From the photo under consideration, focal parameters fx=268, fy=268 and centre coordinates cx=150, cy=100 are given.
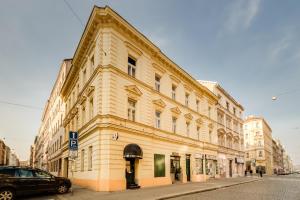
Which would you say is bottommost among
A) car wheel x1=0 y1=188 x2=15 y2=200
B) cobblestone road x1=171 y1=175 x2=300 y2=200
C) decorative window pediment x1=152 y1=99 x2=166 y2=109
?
cobblestone road x1=171 y1=175 x2=300 y2=200

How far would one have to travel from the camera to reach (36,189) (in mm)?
14492

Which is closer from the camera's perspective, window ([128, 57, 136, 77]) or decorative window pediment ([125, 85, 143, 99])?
decorative window pediment ([125, 85, 143, 99])

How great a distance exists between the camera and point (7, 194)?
42.7 ft

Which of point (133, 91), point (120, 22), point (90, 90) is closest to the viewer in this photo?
point (120, 22)

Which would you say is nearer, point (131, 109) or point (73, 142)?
point (73, 142)

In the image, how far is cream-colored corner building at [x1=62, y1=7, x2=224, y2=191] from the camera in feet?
59.0

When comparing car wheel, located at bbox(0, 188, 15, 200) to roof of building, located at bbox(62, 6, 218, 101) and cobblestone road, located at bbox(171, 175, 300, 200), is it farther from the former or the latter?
roof of building, located at bbox(62, 6, 218, 101)

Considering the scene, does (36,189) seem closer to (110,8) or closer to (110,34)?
(110,34)

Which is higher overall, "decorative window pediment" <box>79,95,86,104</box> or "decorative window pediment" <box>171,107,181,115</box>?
"decorative window pediment" <box>79,95,86,104</box>

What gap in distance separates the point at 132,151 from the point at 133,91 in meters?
4.60

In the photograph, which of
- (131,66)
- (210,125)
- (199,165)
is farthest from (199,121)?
(131,66)

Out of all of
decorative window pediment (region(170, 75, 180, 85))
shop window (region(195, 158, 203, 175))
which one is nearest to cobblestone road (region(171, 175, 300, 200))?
shop window (region(195, 158, 203, 175))

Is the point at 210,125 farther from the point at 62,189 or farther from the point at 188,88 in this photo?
the point at 62,189

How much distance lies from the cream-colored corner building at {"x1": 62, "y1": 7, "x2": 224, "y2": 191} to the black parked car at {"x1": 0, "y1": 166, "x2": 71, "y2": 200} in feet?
5.32
